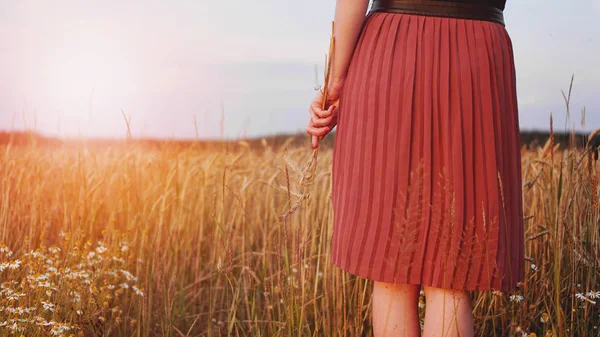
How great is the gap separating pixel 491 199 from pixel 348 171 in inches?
13.5

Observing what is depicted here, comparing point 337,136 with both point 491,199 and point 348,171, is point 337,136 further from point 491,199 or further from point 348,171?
point 491,199

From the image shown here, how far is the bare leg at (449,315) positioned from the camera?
1.33 metres

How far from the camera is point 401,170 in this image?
1301 millimetres

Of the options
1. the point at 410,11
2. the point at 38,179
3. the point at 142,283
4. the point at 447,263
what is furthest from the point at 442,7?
the point at 38,179

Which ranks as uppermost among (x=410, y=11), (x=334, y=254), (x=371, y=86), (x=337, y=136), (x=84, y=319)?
(x=410, y=11)

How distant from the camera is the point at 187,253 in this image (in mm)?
2941

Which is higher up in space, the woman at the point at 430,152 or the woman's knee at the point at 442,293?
the woman at the point at 430,152

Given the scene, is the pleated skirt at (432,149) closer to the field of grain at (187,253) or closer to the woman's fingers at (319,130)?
the woman's fingers at (319,130)

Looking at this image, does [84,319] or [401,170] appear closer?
[401,170]

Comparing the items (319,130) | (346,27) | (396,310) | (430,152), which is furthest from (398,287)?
(346,27)

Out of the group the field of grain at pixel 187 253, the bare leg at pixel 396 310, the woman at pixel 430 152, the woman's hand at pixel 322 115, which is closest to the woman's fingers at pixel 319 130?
the woman's hand at pixel 322 115

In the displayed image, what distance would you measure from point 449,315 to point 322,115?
0.58 meters

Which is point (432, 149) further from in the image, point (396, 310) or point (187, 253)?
point (187, 253)

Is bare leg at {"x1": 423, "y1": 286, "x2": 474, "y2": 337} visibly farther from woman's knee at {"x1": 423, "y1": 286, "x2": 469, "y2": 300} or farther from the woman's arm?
the woman's arm
